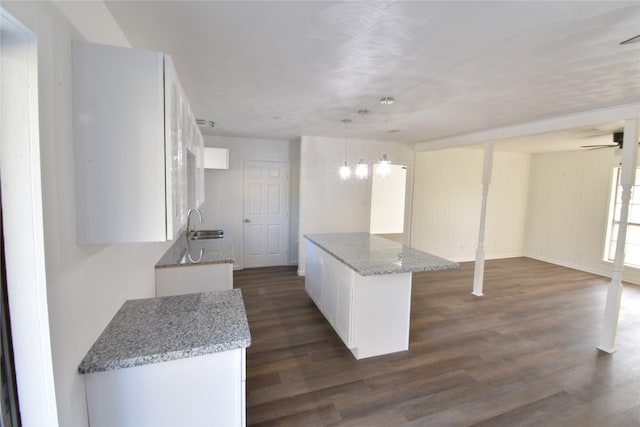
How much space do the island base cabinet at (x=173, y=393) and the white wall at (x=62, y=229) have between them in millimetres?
71

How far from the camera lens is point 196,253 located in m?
2.95

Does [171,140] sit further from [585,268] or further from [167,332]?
[585,268]

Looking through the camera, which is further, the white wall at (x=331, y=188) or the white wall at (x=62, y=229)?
the white wall at (x=331, y=188)

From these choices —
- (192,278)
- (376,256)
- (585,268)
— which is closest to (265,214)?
(192,278)

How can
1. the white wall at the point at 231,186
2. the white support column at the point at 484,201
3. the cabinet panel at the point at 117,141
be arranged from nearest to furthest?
the cabinet panel at the point at 117,141 < the white support column at the point at 484,201 < the white wall at the point at 231,186

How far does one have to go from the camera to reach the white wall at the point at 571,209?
17.3 ft

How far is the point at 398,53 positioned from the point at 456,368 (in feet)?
8.61

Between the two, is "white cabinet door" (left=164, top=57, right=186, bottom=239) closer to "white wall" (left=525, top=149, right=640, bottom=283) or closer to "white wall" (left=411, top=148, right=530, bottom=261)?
"white wall" (left=411, top=148, right=530, bottom=261)

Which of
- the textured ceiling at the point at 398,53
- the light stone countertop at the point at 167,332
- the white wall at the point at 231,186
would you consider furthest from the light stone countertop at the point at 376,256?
the white wall at the point at 231,186

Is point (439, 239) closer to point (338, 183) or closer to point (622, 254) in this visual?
point (338, 183)

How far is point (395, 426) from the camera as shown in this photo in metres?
1.86

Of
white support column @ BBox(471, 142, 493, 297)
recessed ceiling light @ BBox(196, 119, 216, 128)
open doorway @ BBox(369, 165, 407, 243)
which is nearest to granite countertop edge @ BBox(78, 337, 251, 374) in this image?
recessed ceiling light @ BBox(196, 119, 216, 128)

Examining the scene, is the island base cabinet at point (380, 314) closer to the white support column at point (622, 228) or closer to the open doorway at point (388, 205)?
the white support column at point (622, 228)

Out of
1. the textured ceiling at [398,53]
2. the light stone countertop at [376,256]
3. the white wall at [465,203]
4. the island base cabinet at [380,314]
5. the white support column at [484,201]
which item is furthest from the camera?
the white wall at [465,203]
